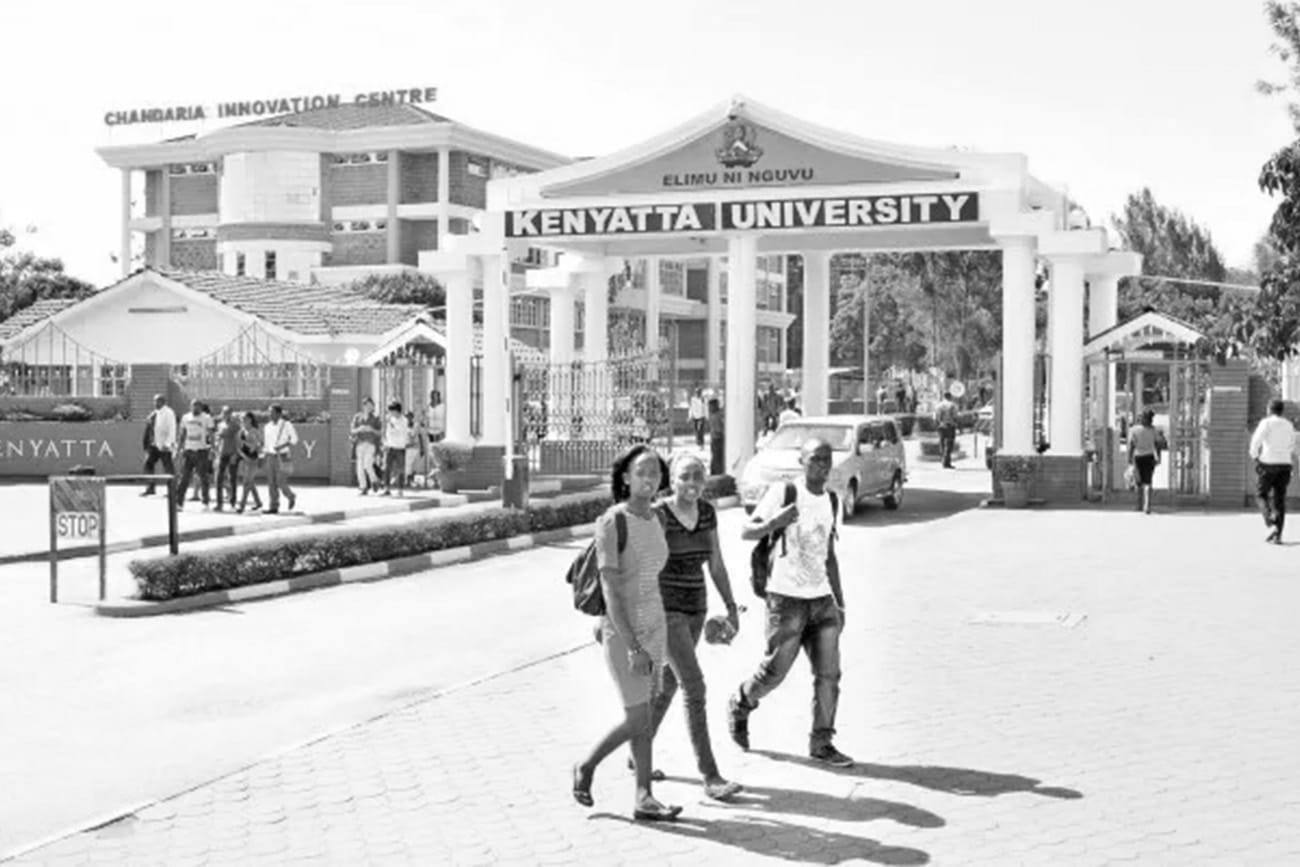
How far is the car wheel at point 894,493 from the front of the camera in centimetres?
2580

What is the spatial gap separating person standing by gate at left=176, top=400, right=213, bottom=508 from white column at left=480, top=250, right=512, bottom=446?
5.51 metres

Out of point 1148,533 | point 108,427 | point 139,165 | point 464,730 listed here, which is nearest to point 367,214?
point 139,165

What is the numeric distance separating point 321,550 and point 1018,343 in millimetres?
13517

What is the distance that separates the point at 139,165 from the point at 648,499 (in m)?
79.1

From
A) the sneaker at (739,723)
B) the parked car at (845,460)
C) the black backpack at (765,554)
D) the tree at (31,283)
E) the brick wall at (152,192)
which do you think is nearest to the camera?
the black backpack at (765,554)

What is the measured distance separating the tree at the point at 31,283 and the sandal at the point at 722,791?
172ft

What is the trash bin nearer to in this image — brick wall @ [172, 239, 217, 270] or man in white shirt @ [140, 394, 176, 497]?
man in white shirt @ [140, 394, 176, 497]

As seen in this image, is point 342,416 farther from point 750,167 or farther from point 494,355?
point 750,167

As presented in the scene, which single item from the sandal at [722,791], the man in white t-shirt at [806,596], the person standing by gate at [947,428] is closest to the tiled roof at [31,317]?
the person standing by gate at [947,428]

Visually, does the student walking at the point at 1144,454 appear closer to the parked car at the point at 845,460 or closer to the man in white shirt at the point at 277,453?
the parked car at the point at 845,460

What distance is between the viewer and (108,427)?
32562 mm

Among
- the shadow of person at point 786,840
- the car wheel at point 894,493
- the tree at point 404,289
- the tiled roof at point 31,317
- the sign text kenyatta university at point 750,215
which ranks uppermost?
the tree at point 404,289

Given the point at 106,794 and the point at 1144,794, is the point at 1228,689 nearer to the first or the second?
the point at 1144,794

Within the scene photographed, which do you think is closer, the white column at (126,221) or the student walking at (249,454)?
the student walking at (249,454)
